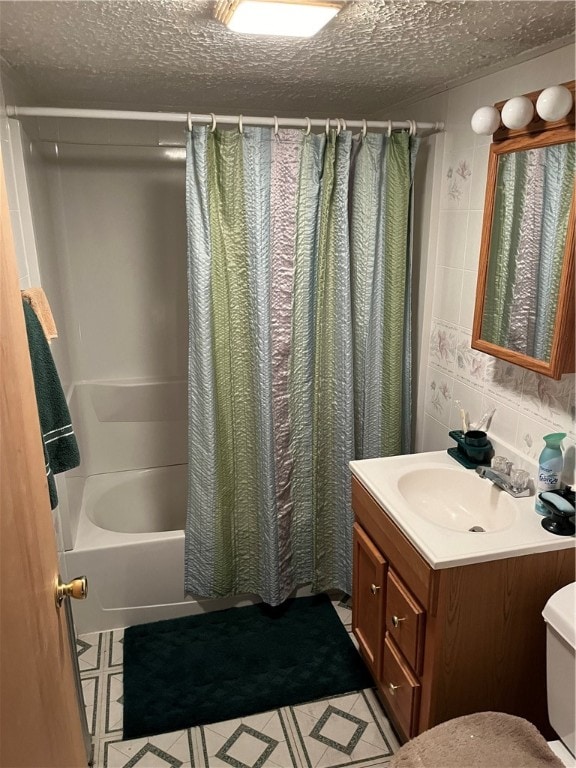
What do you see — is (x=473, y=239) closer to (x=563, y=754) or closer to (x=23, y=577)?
(x=563, y=754)

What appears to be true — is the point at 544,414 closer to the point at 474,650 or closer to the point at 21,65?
the point at 474,650

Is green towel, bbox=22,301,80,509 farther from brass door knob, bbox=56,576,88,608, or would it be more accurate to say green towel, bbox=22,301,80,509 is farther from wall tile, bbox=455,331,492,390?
wall tile, bbox=455,331,492,390

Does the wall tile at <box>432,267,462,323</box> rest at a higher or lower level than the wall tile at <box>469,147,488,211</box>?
lower

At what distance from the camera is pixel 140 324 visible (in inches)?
117

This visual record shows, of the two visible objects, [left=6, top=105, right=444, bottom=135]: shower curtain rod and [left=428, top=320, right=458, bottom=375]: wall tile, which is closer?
[left=6, top=105, right=444, bottom=135]: shower curtain rod

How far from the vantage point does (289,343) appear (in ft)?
7.30

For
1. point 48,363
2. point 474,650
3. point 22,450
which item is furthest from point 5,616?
point 474,650

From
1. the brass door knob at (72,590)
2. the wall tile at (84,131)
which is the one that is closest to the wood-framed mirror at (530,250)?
the brass door knob at (72,590)

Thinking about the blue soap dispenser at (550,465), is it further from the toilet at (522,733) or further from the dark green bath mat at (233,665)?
the dark green bath mat at (233,665)

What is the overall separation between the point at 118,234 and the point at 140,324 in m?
0.45

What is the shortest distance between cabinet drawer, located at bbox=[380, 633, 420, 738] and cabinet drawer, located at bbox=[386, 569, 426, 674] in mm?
40

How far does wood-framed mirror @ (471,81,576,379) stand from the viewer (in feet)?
5.04

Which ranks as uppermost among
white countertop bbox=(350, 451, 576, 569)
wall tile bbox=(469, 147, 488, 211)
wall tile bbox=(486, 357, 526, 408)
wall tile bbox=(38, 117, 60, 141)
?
wall tile bbox=(38, 117, 60, 141)

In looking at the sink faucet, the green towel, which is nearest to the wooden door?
the green towel
